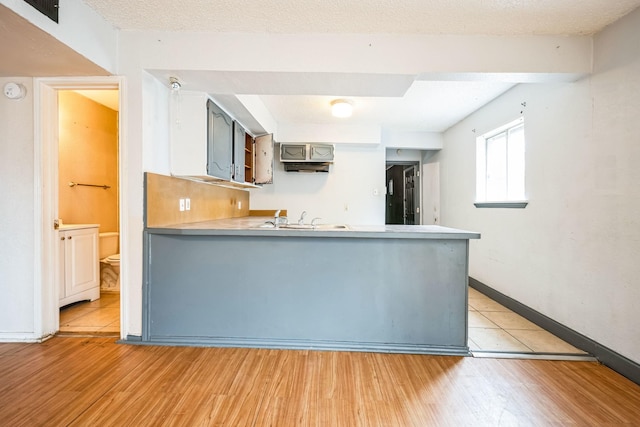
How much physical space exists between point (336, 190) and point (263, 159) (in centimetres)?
143

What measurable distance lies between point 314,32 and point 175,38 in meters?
1.02

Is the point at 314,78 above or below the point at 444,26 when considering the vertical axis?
below

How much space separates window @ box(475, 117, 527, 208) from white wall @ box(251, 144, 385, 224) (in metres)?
1.55

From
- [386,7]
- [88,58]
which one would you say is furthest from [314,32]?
[88,58]

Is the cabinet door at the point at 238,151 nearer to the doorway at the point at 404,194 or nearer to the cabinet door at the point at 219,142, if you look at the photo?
the cabinet door at the point at 219,142

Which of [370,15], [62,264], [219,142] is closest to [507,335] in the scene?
[370,15]

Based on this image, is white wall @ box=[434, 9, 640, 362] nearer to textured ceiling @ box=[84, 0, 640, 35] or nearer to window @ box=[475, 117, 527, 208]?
window @ box=[475, 117, 527, 208]

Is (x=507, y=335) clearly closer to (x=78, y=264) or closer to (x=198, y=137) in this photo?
(x=198, y=137)

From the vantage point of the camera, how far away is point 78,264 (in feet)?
10.0

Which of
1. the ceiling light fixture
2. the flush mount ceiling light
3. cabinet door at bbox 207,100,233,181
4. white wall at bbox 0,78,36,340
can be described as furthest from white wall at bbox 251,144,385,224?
white wall at bbox 0,78,36,340

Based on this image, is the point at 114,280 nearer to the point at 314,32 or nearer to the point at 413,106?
the point at 314,32

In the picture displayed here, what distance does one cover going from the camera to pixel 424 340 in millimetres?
2207

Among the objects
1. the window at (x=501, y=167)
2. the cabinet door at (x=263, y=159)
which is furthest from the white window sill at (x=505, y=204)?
the cabinet door at (x=263, y=159)

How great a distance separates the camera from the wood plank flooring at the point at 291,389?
152 centimetres
